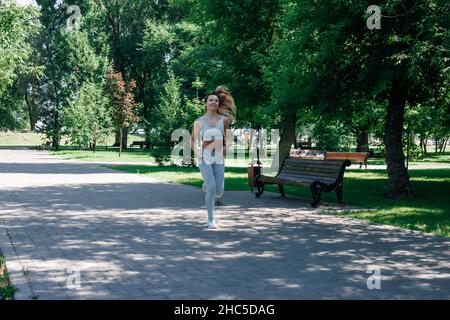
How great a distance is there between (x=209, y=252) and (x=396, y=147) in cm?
825

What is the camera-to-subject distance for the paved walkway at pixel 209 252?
5156 mm

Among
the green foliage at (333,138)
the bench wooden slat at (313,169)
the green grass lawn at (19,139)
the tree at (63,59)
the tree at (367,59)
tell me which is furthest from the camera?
the green grass lawn at (19,139)

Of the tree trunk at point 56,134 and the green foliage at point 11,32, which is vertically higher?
the green foliage at point 11,32

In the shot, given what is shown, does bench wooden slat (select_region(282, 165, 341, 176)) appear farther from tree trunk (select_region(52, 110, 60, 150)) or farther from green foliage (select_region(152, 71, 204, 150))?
tree trunk (select_region(52, 110, 60, 150))

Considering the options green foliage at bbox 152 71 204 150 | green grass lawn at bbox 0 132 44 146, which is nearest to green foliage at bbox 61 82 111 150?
green foliage at bbox 152 71 204 150

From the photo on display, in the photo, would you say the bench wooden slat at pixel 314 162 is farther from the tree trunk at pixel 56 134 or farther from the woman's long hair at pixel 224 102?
the tree trunk at pixel 56 134

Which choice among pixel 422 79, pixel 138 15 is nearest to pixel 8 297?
pixel 422 79

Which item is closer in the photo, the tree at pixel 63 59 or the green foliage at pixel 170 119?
the green foliage at pixel 170 119

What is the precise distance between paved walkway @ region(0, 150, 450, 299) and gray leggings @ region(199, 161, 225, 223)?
1.54 feet

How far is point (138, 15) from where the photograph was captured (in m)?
52.6

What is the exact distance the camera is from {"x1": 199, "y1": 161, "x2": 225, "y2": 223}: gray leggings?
844cm

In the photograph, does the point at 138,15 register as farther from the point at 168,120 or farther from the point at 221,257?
the point at 221,257

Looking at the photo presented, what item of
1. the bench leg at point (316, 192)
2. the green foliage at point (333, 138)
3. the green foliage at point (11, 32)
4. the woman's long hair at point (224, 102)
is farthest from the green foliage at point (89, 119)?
the woman's long hair at point (224, 102)

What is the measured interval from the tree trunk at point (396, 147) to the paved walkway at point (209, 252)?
325 cm
